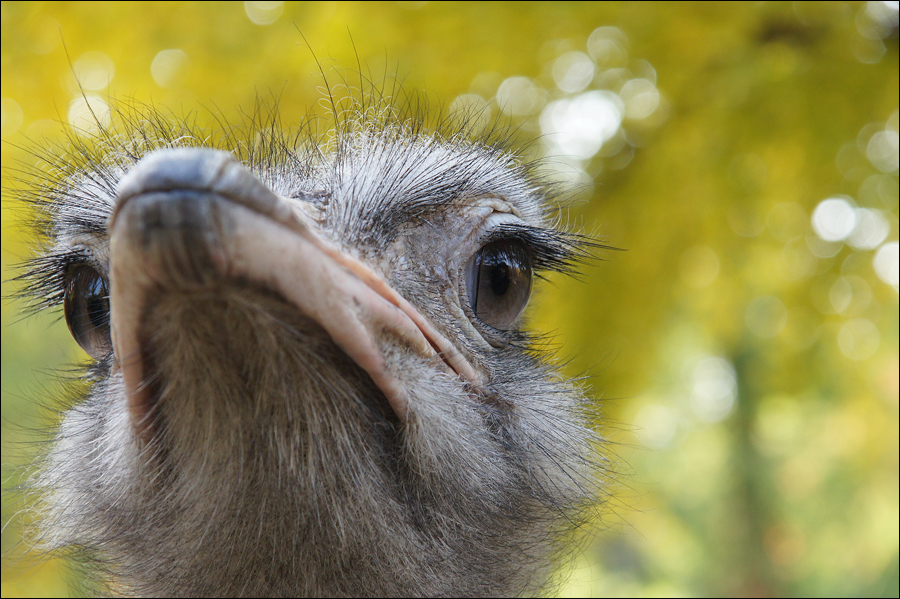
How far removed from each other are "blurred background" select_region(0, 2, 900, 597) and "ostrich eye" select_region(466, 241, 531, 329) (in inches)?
23.4

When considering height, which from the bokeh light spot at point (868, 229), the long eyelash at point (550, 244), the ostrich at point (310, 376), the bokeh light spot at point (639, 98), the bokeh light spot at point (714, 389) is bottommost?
the bokeh light spot at point (714, 389)

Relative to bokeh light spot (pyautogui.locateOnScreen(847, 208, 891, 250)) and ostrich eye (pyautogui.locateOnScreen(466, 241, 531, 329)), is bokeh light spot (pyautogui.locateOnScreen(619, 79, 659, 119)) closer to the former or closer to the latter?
bokeh light spot (pyautogui.locateOnScreen(847, 208, 891, 250))

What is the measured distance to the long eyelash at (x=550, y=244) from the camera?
148 cm

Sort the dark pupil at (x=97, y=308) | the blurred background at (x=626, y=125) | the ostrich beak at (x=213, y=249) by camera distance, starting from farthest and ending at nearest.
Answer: the blurred background at (x=626, y=125) < the dark pupil at (x=97, y=308) < the ostrich beak at (x=213, y=249)

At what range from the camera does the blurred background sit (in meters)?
2.81

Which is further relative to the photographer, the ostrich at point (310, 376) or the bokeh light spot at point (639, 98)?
the bokeh light spot at point (639, 98)

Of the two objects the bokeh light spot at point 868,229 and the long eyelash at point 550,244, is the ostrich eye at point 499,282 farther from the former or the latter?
the bokeh light spot at point 868,229

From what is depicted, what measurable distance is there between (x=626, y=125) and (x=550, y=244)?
209 cm

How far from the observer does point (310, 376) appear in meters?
1.00

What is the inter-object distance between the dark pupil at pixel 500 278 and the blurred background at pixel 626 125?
0.64 m

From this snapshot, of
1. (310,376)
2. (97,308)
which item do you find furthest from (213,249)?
(97,308)

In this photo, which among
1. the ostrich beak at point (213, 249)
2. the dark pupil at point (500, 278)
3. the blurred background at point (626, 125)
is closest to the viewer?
the ostrich beak at point (213, 249)

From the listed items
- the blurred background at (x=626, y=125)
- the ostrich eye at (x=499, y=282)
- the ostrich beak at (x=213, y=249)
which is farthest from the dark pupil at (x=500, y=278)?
the blurred background at (x=626, y=125)

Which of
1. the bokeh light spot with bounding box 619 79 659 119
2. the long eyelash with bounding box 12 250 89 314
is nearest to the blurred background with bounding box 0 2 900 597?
the bokeh light spot with bounding box 619 79 659 119
